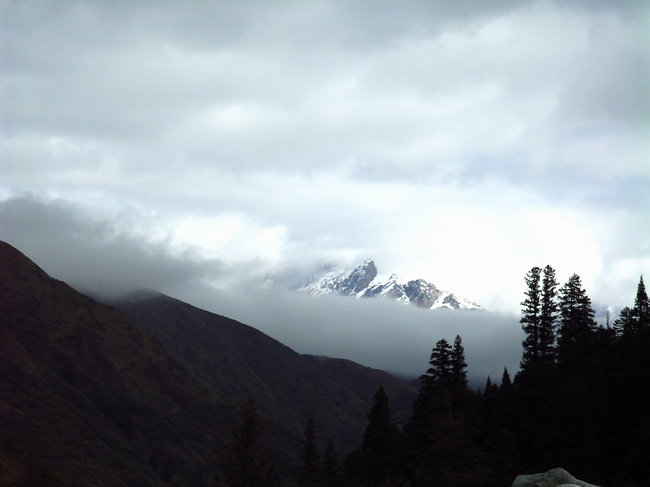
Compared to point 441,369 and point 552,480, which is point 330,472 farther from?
point 552,480

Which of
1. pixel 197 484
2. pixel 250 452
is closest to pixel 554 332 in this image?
pixel 250 452

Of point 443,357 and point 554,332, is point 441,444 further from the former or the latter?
point 554,332

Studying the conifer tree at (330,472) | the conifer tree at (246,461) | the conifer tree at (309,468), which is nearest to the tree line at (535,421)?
the conifer tree at (246,461)

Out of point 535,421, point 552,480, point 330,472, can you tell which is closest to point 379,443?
point 330,472

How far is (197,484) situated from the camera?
7431 inches

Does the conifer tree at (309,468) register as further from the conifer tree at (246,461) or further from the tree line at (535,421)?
the conifer tree at (246,461)

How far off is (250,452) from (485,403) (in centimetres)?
4159

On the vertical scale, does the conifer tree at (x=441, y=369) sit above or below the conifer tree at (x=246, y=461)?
above

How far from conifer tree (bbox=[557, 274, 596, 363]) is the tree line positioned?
0.42 ft

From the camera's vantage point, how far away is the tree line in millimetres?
38438

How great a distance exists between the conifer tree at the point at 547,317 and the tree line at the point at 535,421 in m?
0.14

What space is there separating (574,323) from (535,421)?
17819 mm

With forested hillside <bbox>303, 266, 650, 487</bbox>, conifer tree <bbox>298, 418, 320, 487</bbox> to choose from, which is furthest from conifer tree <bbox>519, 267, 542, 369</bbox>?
conifer tree <bbox>298, 418, 320, 487</bbox>

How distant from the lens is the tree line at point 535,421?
126 ft
